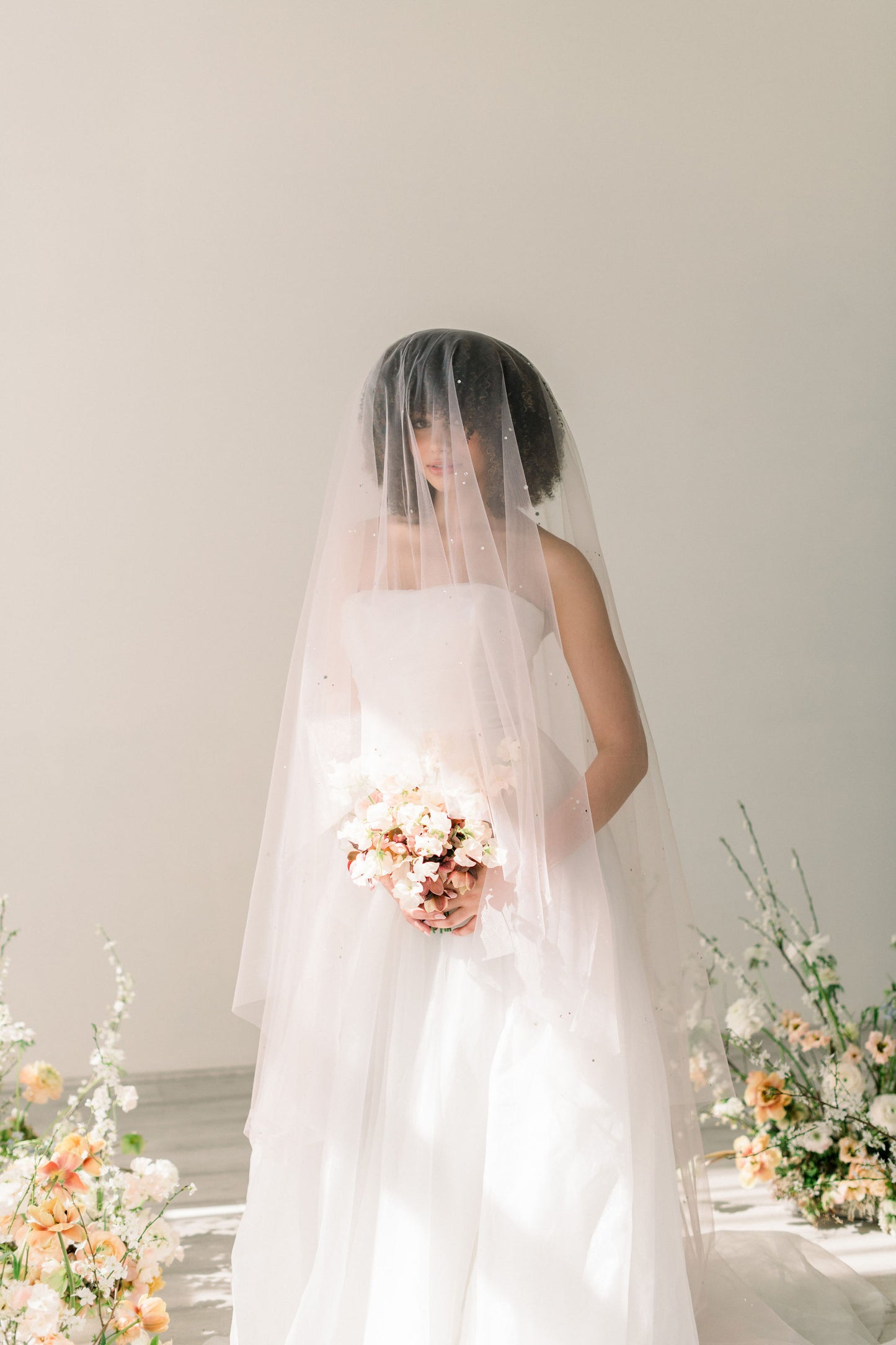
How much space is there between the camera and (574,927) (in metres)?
1.68

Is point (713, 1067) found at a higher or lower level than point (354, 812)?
lower

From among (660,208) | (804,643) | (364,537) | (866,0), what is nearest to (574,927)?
(364,537)

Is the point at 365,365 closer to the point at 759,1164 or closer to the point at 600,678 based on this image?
the point at 600,678

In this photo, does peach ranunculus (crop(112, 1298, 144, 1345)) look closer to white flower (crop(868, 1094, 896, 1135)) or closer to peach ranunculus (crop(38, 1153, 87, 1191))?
peach ranunculus (crop(38, 1153, 87, 1191))

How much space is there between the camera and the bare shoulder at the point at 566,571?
1791mm

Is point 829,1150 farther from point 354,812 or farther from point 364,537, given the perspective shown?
point 364,537

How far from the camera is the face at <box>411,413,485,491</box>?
1729 mm

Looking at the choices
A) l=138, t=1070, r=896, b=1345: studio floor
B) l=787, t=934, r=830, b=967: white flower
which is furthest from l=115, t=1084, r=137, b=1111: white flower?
l=787, t=934, r=830, b=967: white flower

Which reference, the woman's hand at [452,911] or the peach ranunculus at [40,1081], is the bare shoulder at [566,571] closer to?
the woman's hand at [452,911]

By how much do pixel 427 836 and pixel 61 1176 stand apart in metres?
0.64

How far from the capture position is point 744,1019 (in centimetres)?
258

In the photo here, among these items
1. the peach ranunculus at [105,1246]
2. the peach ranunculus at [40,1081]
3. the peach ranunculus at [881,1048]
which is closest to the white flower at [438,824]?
the peach ranunculus at [105,1246]

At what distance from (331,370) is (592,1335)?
9.64 ft

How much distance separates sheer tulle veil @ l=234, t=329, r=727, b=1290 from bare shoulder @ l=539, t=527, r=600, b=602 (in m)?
0.03
